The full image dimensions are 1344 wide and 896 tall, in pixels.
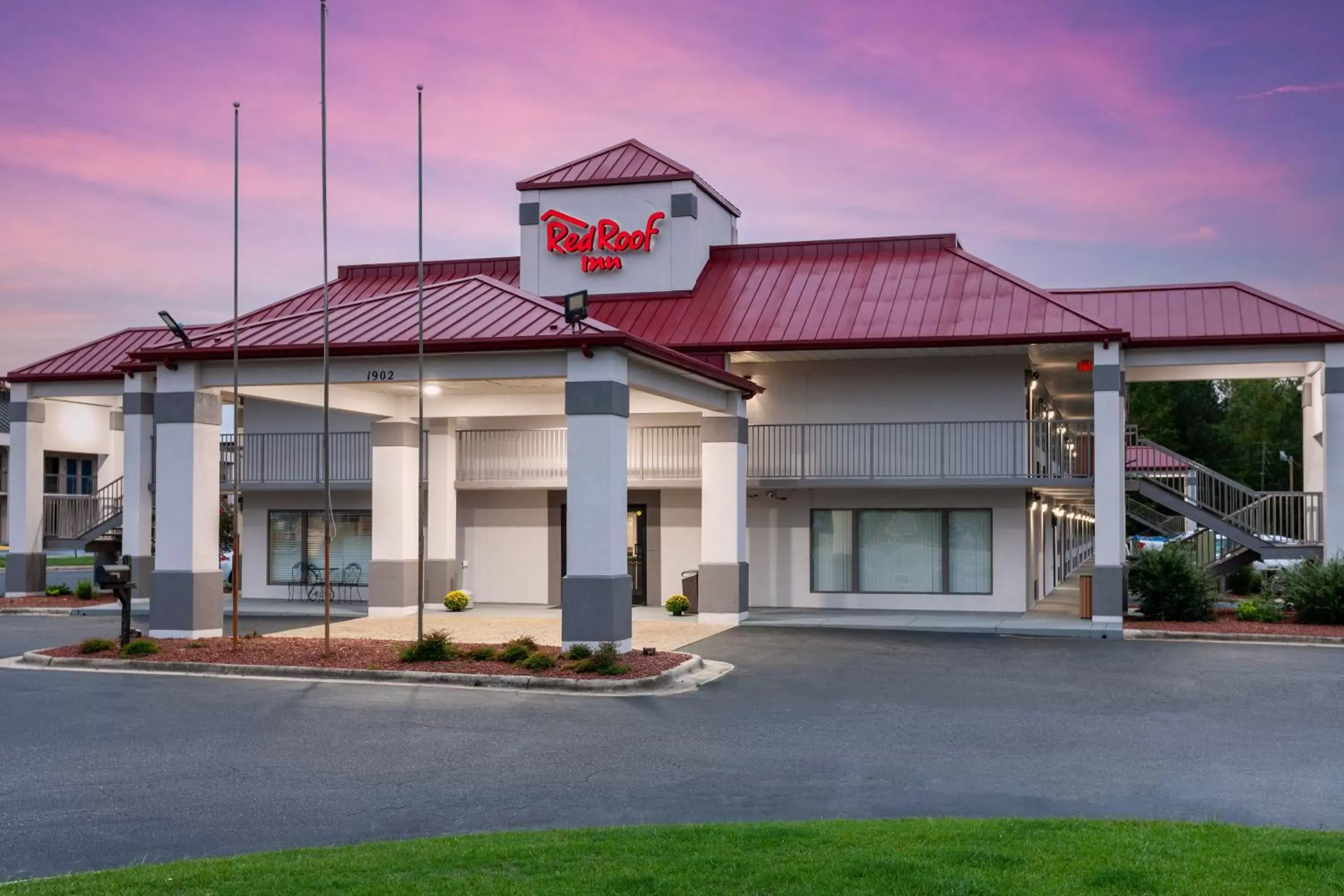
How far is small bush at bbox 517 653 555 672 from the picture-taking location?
18562 mm

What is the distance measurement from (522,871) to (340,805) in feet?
9.70

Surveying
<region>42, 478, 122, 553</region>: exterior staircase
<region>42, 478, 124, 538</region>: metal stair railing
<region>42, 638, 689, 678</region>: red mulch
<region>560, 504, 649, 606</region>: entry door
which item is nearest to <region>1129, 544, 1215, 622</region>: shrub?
<region>560, 504, 649, 606</region>: entry door

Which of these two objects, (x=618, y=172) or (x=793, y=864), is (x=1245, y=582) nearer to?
(x=618, y=172)

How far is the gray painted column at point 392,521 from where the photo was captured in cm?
2927

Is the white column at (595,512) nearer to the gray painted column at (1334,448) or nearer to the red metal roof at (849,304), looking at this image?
the red metal roof at (849,304)

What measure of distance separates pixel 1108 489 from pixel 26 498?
2533 cm

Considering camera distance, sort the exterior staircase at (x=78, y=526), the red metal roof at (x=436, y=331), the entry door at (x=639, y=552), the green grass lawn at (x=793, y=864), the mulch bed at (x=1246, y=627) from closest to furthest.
A: the green grass lawn at (x=793, y=864), the red metal roof at (x=436, y=331), the mulch bed at (x=1246, y=627), the entry door at (x=639, y=552), the exterior staircase at (x=78, y=526)

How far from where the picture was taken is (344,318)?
23.5 meters

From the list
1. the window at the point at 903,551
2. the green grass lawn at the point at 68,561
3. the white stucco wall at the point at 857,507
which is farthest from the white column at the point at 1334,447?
the green grass lawn at the point at 68,561

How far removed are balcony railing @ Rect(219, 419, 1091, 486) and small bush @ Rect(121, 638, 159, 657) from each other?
9092 millimetres

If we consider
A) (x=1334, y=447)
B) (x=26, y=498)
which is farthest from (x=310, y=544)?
(x=1334, y=447)

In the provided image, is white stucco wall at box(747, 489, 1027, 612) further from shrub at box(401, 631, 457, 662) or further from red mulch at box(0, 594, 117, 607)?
red mulch at box(0, 594, 117, 607)

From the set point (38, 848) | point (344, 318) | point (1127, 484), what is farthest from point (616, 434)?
point (1127, 484)

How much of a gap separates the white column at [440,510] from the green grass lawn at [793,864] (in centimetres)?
2248
